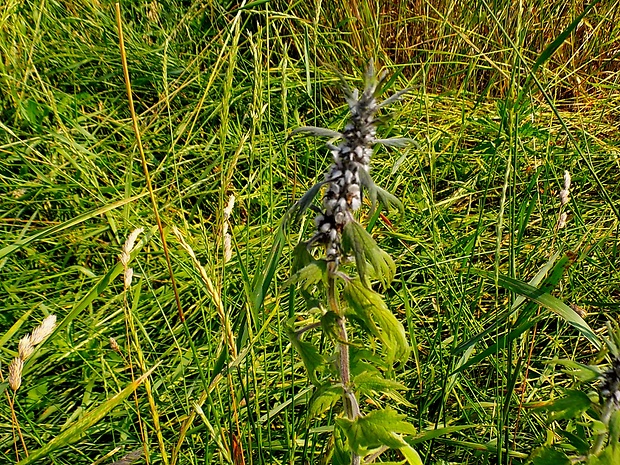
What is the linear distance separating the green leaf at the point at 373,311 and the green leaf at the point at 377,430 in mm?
97

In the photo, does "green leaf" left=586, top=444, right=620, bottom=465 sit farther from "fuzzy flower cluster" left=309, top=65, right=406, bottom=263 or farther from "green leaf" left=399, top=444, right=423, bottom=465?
"fuzzy flower cluster" left=309, top=65, right=406, bottom=263

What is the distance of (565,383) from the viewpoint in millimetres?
1479

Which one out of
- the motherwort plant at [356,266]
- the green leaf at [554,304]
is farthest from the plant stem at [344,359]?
the green leaf at [554,304]

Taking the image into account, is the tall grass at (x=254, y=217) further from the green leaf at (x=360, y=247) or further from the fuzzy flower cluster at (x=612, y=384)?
the green leaf at (x=360, y=247)

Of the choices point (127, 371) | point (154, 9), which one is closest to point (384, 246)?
point (127, 371)

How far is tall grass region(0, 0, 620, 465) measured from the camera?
4.05 feet

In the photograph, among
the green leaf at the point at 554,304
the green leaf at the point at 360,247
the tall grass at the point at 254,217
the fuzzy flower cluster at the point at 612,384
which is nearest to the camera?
the green leaf at the point at 360,247

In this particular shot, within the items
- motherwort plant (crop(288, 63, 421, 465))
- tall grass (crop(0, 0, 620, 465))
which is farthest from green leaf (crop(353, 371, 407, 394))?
tall grass (crop(0, 0, 620, 465))

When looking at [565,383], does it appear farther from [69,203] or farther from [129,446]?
[69,203]

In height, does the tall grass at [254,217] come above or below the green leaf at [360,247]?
below

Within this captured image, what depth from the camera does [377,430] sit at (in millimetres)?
802

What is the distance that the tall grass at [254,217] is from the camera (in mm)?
1233

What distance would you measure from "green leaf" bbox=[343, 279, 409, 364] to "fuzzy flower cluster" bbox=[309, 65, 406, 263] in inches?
2.9

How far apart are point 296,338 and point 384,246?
0.95m
